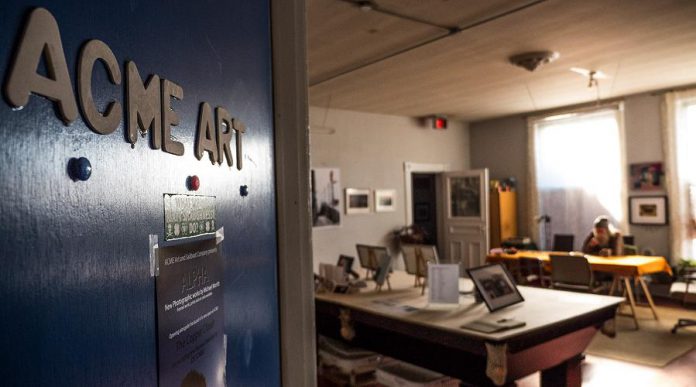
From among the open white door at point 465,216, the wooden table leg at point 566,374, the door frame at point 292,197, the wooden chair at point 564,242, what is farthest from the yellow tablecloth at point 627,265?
the door frame at point 292,197

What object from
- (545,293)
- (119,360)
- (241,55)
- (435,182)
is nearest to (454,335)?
(545,293)

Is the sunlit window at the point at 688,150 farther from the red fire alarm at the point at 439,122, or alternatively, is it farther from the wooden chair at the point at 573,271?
the red fire alarm at the point at 439,122

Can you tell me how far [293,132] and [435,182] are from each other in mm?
9246

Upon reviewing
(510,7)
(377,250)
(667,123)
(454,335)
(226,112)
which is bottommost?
(454,335)

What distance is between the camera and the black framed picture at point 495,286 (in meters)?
3.33

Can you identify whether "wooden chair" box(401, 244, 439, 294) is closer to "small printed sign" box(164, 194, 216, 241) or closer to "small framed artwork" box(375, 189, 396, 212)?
"small printed sign" box(164, 194, 216, 241)

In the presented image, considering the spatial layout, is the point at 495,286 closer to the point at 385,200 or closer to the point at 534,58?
the point at 534,58

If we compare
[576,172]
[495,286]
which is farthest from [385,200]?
[495,286]

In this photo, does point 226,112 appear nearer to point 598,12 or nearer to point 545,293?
point 545,293

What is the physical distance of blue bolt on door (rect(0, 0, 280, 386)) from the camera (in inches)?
18.2

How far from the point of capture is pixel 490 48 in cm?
508

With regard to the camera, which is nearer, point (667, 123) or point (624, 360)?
point (624, 360)

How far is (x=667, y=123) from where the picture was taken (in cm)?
748

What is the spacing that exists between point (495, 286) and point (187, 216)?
117 inches
